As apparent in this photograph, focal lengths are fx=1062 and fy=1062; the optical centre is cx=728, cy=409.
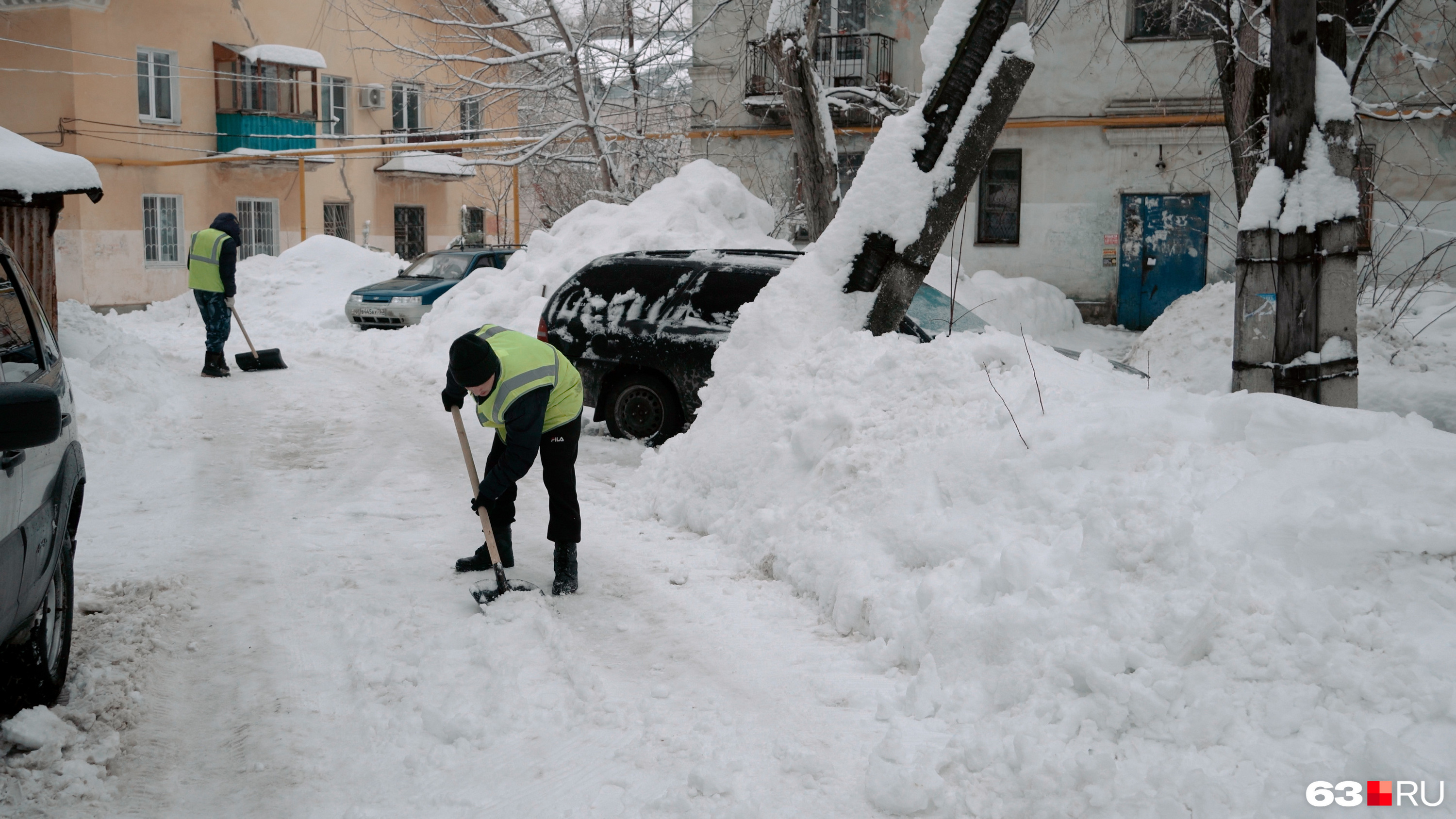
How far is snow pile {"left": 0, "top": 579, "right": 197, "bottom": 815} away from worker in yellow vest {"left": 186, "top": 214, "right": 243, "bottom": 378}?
7942 millimetres

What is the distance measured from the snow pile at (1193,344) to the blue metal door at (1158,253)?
7.16m

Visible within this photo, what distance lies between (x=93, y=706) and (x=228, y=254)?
9498 millimetres

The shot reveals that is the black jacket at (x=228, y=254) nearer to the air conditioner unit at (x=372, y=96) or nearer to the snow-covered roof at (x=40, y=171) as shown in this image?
the snow-covered roof at (x=40, y=171)

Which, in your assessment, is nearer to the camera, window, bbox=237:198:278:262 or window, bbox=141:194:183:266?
window, bbox=141:194:183:266

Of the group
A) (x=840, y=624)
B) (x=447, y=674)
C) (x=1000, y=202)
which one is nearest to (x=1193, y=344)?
(x=840, y=624)

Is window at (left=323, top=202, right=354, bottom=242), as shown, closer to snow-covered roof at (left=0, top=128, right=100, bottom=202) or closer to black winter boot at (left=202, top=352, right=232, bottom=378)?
black winter boot at (left=202, top=352, right=232, bottom=378)

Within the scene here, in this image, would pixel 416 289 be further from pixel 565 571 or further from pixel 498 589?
pixel 498 589

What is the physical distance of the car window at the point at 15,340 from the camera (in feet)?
12.5

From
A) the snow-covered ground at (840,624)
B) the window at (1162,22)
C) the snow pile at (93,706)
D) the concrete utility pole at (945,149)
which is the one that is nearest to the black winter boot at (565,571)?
the snow-covered ground at (840,624)

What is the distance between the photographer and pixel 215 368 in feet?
41.4

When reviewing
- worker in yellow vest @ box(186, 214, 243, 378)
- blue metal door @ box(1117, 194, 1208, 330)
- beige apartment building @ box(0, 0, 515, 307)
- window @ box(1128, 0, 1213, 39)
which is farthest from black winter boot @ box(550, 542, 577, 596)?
blue metal door @ box(1117, 194, 1208, 330)

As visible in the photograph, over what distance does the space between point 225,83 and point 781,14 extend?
70.1 feet

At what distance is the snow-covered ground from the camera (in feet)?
11.1

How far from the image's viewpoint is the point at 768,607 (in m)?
5.27
